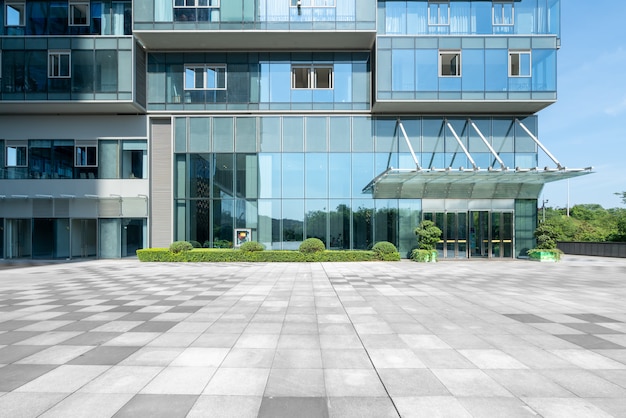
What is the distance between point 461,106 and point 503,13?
305 inches

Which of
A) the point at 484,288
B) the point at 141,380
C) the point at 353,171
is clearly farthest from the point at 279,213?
the point at 141,380

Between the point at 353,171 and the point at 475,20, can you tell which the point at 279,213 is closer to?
the point at 353,171

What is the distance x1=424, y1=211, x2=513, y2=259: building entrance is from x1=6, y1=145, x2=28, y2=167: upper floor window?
1259 inches

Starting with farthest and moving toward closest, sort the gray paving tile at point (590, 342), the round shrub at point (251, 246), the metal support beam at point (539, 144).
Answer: the round shrub at point (251, 246)
the metal support beam at point (539, 144)
the gray paving tile at point (590, 342)

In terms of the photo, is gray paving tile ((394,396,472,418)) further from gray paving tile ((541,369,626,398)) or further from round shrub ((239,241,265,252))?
round shrub ((239,241,265,252))

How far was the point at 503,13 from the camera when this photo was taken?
2489 cm

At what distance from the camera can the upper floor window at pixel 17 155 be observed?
85.0 ft

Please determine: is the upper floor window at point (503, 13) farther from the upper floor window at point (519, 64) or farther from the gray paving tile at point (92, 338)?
the gray paving tile at point (92, 338)

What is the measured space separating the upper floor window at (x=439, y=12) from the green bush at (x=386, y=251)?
17.2m

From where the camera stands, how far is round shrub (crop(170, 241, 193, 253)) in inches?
920

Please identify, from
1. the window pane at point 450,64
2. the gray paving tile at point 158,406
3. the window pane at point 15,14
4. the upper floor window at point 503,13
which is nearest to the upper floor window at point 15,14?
the window pane at point 15,14

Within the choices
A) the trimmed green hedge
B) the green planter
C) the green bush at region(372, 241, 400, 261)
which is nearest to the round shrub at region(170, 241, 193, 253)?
the trimmed green hedge

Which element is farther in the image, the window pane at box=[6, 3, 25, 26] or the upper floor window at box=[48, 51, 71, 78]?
the window pane at box=[6, 3, 25, 26]

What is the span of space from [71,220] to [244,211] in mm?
13581
